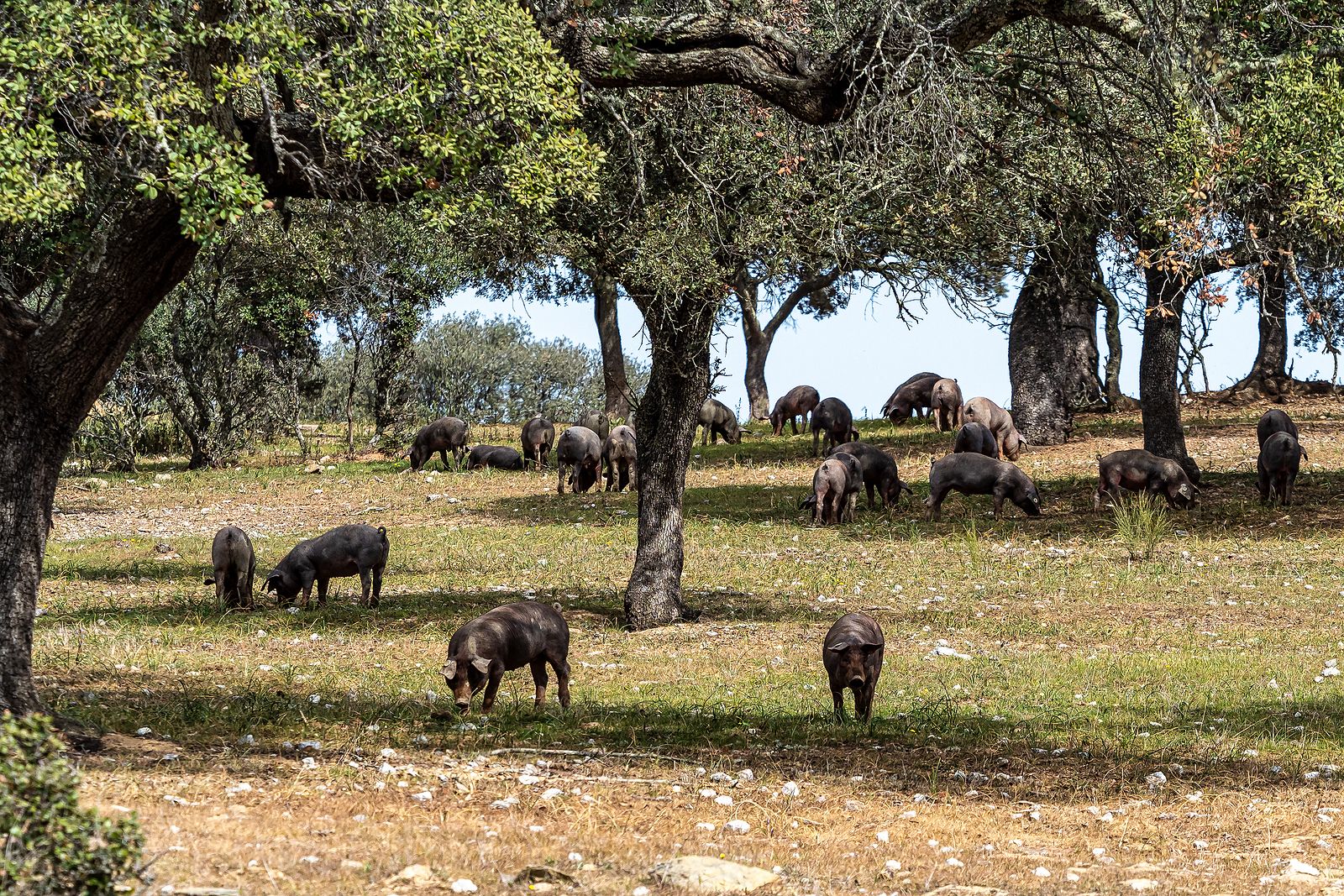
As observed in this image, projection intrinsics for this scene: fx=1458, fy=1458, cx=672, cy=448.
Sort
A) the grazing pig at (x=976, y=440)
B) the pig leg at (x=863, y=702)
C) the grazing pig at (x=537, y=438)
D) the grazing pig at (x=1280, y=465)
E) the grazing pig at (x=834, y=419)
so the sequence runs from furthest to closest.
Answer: the grazing pig at (x=537, y=438) < the grazing pig at (x=834, y=419) < the grazing pig at (x=976, y=440) < the grazing pig at (x=1280, y=465) < the pig leg at (x=863, y=702)

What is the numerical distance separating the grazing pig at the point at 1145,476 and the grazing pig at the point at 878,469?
3.95m

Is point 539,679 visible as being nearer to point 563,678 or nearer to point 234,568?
point 563,678

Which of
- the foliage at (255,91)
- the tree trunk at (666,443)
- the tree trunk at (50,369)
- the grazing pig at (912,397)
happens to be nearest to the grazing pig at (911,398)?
the grazing pig at (912,397)

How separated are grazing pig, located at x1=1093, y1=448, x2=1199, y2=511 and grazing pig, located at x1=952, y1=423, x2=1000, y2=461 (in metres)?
4.48

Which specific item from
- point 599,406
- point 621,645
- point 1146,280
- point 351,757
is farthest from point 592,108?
point 599,406

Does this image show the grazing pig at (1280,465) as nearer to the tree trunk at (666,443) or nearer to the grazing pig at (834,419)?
the grazing pig at (834,419)

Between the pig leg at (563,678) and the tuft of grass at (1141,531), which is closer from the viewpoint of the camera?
the pig leg at (563,678)

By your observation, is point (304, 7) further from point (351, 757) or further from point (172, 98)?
point (351, 757)

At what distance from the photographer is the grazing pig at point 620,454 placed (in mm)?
31375

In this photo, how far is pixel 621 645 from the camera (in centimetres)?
1698

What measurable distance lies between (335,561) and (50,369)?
8652 millimetres

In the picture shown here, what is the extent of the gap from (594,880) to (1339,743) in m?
7.35

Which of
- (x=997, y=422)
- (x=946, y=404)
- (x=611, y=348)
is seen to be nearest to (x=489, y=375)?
(x=611, y=348)

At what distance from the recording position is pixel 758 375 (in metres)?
49.5
